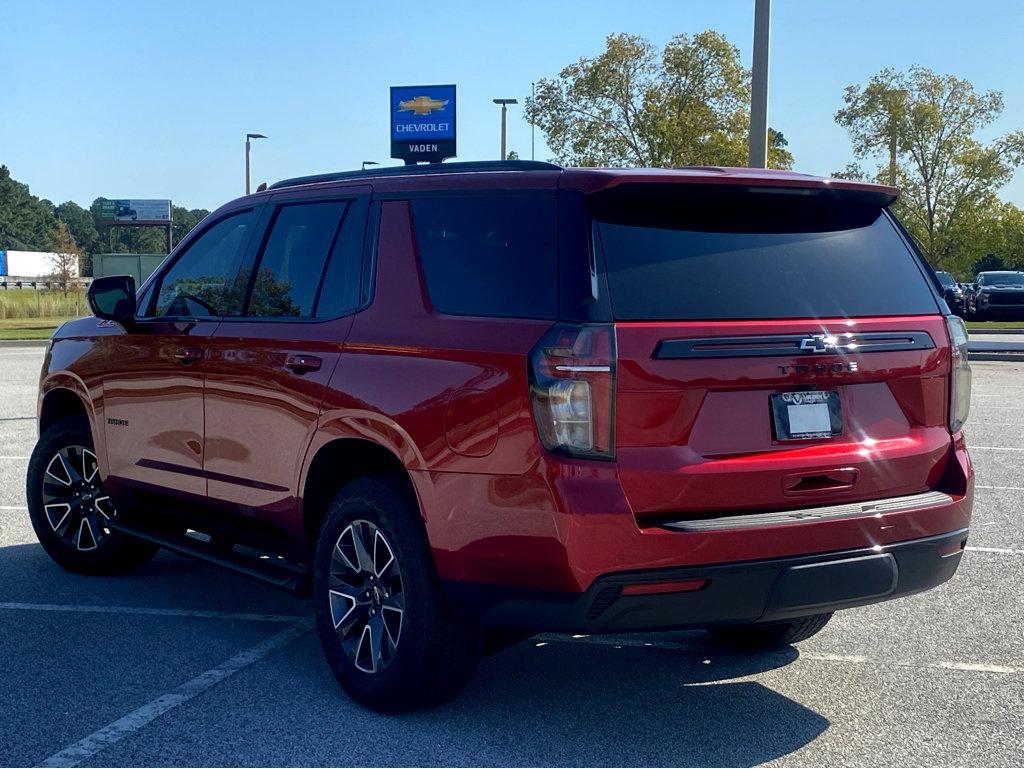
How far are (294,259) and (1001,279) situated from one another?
128 feet

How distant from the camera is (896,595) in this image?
4359 millimetres

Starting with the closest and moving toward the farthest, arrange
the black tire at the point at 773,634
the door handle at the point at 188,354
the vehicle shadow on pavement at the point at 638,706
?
the vehicle shadow on pavement at the point at 638,706 → the black tire at the point at 773,634 → the door handle at the point at 188,354

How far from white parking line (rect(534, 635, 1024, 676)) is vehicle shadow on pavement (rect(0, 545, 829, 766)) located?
2 centimetres

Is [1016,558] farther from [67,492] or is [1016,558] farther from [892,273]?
[67,492]

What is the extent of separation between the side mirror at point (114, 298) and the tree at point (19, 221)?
151005mm

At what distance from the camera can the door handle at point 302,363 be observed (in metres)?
4.88

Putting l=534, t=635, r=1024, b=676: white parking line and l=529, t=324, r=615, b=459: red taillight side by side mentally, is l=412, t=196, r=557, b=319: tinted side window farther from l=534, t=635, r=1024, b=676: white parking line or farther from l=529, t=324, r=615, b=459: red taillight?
l=534, t=635, r=1024, b=676: white parking line

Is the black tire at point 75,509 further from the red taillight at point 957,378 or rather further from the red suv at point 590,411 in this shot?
the red taillight at point 957,378

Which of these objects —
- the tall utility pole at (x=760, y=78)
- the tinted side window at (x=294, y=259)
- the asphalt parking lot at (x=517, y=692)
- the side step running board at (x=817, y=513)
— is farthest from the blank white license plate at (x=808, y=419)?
the tall utility pole at (x=760, y=78)

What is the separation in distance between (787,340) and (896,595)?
0.98m

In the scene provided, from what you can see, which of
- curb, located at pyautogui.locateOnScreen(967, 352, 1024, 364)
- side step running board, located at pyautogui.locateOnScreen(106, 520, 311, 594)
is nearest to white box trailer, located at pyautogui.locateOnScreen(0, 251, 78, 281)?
curb, located at pyautogui.locateOnScreen(967, 352, 1024, 364)

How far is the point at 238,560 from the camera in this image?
542 cm

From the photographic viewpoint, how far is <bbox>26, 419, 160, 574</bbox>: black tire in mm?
6609

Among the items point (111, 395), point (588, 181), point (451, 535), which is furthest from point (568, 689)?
point (111, 395)
